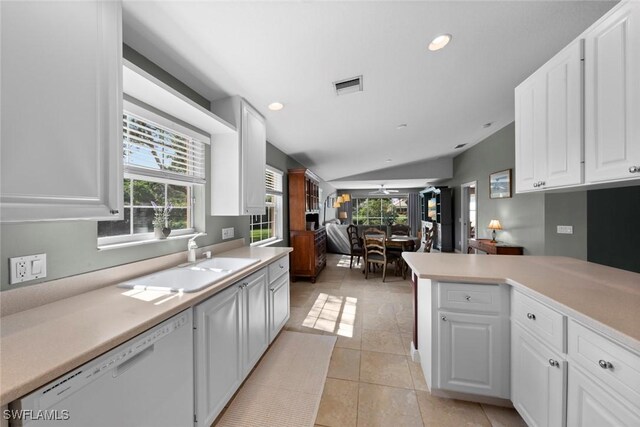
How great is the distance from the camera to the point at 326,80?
2.06m

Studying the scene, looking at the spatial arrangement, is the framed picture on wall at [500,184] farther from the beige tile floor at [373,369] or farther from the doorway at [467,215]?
the beige tile floor at [373,369]

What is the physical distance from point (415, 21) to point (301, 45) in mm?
748

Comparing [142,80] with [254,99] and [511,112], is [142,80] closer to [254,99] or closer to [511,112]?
[254,99]

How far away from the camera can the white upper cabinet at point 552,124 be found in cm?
141

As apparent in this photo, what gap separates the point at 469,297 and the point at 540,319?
0.35 metres

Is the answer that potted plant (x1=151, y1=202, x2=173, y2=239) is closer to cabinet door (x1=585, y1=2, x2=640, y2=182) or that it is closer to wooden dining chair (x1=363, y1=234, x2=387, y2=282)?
cabinet door (x1=585, y1=2, x2=640, y2=182)

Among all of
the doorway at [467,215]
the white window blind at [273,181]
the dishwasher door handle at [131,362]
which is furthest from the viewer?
the doorway at [467,215]

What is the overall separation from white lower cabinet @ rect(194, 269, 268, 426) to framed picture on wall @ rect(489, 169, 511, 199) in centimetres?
456

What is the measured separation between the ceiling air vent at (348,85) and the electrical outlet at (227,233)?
1805 millimetres

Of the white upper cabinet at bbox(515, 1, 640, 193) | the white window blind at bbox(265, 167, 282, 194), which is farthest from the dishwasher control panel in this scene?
the white window blind at bbox(265, 167, 282, 194)

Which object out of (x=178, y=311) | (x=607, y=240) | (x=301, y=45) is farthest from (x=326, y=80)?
(x=607, y=240)

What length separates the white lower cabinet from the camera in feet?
4.19

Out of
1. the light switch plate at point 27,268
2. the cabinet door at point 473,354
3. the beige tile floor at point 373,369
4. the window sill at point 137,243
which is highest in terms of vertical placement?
the window sill at point 137,243

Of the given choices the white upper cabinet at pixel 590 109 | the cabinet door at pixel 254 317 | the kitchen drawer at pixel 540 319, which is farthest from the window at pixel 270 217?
the white upper cabinet at pixel 590 109
